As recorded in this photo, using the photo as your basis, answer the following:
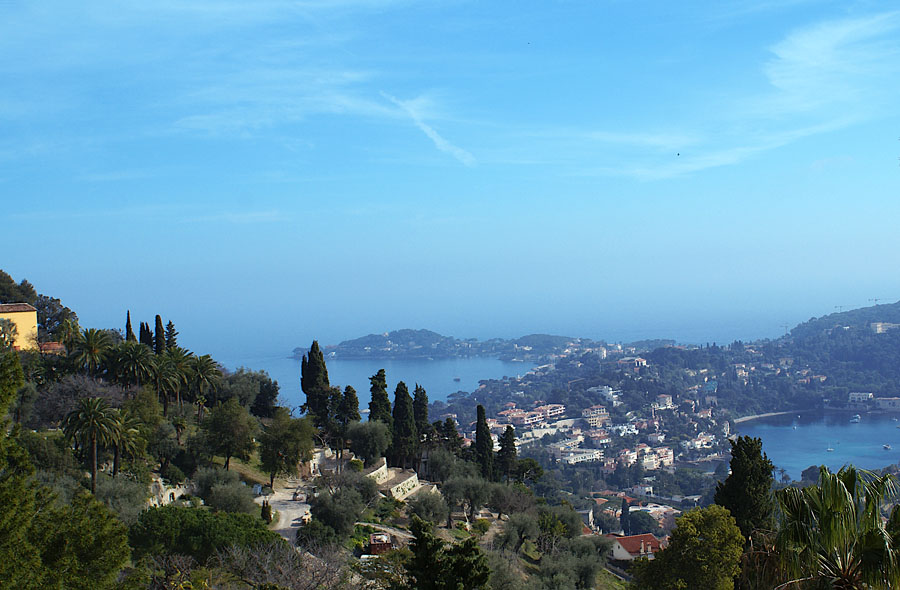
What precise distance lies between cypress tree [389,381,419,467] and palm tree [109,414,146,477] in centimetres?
1244

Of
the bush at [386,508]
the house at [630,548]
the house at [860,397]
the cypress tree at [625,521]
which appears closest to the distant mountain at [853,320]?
the house at [860,397]

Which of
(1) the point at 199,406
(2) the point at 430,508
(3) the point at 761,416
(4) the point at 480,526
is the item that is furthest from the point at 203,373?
(3) the point at 761,416

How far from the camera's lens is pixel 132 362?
82.5ft

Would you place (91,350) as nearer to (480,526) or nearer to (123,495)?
(123,495)

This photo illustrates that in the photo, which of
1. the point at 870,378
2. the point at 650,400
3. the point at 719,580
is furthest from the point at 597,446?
the point at 719,580

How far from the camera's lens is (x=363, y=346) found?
158750 millimetres

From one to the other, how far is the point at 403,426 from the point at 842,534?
2691 cm

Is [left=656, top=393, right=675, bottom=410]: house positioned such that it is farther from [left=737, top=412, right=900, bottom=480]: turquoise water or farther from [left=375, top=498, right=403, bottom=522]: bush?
[left=375, top=498, right=403, bottom=522]: bush

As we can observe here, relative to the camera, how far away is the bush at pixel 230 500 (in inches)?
777

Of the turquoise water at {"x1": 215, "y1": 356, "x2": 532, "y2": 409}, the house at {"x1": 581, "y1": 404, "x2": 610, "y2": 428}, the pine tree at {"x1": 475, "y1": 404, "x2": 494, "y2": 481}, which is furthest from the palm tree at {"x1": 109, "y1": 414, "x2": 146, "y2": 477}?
the house at {"x1": 581, "y1": 404, "x2": 610, "y2": 428}

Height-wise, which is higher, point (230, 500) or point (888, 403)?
point (230, 500)

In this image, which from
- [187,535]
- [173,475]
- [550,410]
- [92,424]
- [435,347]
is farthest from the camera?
[435,347]

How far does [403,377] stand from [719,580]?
119m

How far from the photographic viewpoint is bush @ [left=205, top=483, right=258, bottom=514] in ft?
64.7
